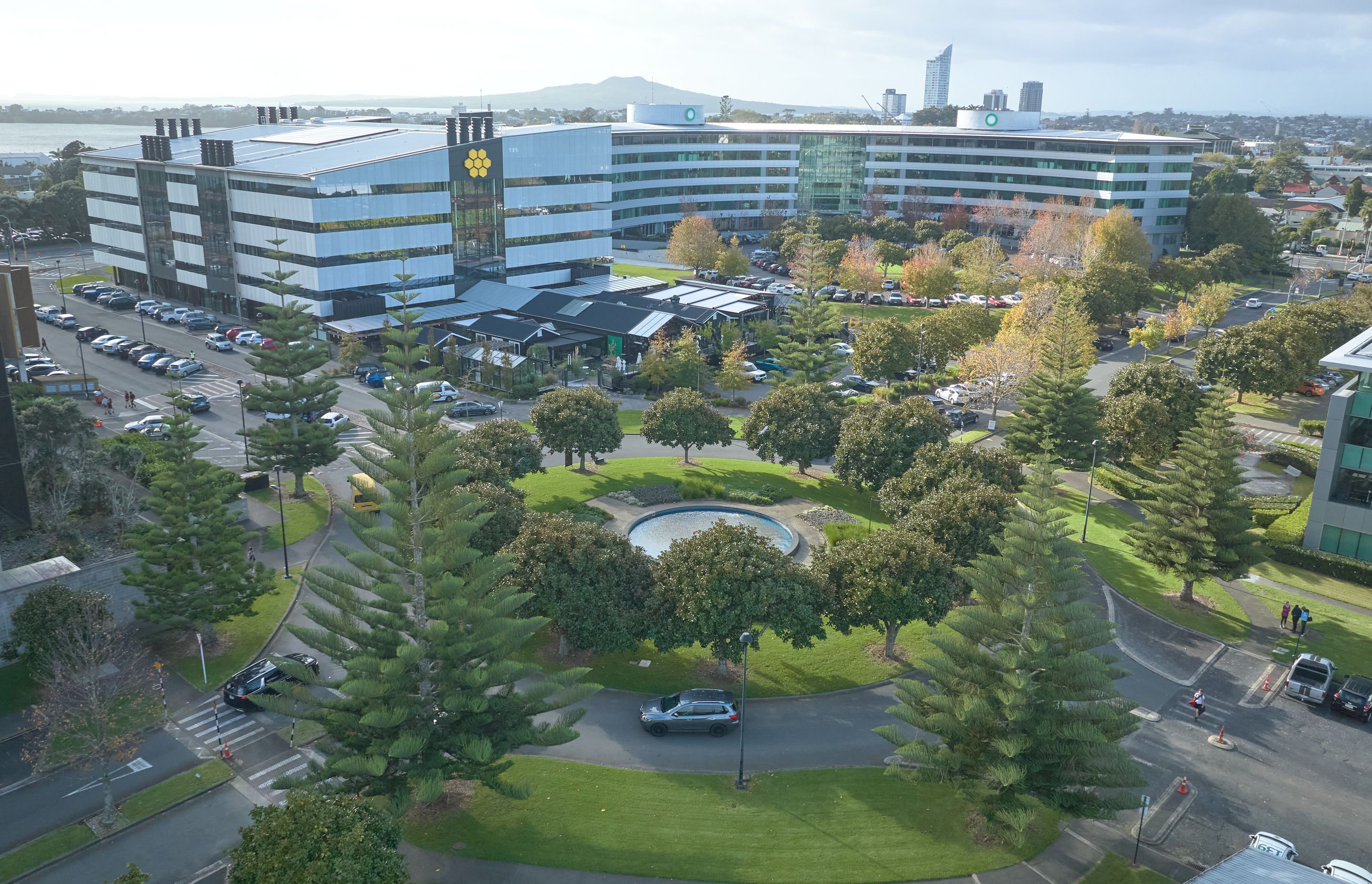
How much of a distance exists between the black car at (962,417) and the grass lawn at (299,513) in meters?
36.3

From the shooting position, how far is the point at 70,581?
33.4 metres

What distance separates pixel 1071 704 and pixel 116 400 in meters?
58.2

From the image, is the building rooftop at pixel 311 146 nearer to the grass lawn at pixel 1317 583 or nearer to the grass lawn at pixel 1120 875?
the grass lawn at pixel 1317 583

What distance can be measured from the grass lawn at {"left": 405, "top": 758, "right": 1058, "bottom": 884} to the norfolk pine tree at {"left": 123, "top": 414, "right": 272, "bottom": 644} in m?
12.0

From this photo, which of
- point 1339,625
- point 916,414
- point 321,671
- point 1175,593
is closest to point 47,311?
point 321,671

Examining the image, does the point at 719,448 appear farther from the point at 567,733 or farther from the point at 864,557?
the point at 567,733

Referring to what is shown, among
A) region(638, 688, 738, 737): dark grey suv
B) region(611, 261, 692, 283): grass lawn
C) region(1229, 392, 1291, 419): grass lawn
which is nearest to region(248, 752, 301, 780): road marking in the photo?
region(638, 688, 738, 737): dark grey suv

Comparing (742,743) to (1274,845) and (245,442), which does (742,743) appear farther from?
(245,442)

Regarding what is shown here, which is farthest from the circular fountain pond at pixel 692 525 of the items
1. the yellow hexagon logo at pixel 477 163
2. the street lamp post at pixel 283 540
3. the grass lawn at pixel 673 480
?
the yellow hexagon logo at pixel 477 163

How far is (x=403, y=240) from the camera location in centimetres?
7656

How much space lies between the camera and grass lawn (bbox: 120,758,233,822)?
25.9 m

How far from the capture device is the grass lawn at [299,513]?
140ft

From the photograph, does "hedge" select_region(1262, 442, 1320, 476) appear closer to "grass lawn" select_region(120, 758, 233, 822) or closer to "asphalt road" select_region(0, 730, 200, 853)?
"grass lawn" select_region(120, 758, 233, 822)

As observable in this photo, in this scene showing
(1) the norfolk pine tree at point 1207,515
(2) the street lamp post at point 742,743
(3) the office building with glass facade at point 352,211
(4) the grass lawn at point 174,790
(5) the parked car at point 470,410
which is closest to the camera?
(4) the grass lawn at point 174,790
